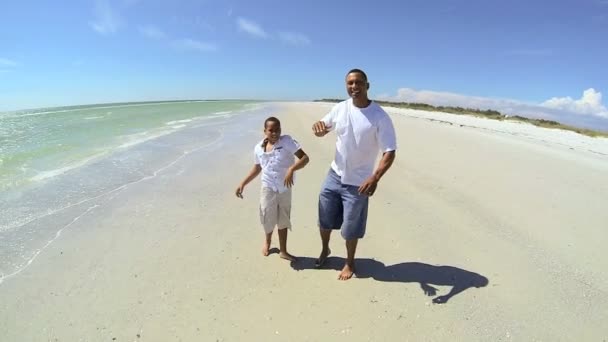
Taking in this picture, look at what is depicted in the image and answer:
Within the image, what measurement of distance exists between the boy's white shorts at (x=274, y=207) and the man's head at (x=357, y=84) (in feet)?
4.30


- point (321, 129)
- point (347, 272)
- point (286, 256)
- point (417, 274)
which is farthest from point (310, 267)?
point (321, 129)

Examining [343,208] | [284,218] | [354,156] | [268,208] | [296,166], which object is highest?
[354,156]

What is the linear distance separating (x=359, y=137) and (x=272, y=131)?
0.97m

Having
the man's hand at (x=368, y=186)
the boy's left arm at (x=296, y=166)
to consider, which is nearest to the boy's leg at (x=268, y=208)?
the boy's left arm at (x=296, y=166)

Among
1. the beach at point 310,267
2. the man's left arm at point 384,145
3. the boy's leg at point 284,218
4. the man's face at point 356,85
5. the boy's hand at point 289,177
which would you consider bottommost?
the beach at point 310,267

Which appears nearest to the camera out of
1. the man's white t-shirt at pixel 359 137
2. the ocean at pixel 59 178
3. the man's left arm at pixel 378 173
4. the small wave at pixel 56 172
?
the man's left arm at pixel 378 173

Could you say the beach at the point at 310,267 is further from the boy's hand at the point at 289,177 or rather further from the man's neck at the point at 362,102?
the man's neck at the point at 362,102

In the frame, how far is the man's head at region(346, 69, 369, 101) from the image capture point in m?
3.26

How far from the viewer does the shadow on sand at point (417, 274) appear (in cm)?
351

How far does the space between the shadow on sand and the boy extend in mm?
496

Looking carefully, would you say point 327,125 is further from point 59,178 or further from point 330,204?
point 59,178

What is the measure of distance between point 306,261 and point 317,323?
1.12 meters

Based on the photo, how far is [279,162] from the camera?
379cm

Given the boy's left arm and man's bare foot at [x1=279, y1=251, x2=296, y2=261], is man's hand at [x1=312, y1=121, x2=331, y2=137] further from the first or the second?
man's bare foot at [x1=279, y1=251, x2=296, y2=261]
